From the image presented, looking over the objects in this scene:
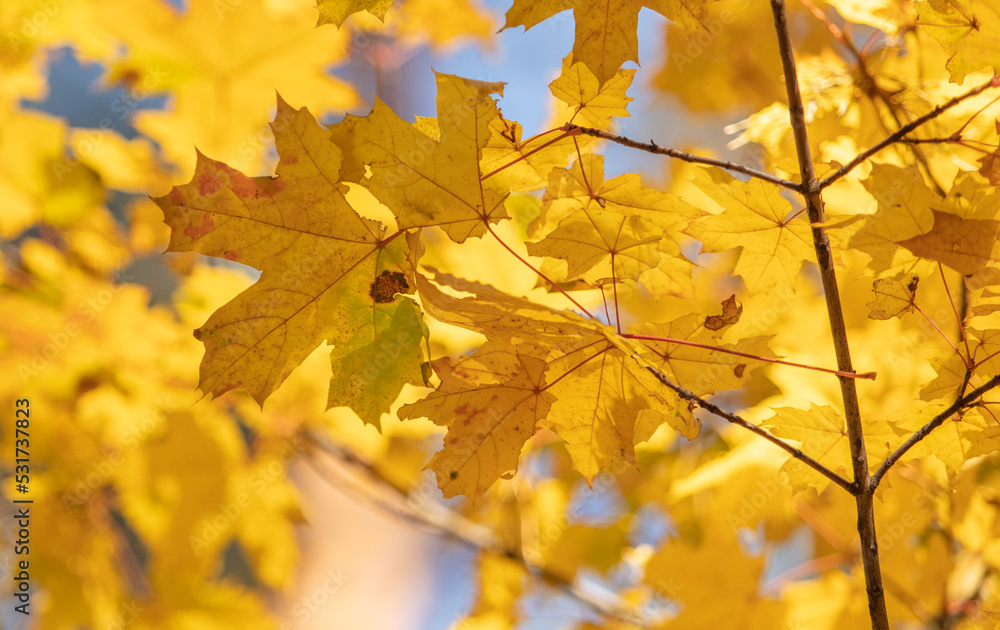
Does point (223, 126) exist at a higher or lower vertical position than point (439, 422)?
higher

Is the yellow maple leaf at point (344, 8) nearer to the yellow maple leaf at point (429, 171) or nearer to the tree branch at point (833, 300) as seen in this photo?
the yellow maple leaf at point (429, 171)

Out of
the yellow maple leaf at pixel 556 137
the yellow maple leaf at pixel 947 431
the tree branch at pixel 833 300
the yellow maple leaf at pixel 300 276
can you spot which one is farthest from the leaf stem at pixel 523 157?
the yellow maple leaf at pixel 947 431

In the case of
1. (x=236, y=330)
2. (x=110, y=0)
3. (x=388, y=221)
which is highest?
(x=110, y=0)

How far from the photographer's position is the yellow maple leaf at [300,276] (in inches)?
24.1

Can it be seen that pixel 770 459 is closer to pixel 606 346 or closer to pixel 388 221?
pixel 606 346

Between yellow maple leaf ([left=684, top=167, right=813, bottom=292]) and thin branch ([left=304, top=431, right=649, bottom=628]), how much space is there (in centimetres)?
91

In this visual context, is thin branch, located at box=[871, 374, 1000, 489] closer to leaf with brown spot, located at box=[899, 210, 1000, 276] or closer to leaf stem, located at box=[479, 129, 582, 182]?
leaf with brown spot, located at box=[899, 210, 1000, 276]

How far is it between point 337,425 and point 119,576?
1.01 meters

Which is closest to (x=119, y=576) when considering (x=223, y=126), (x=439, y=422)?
(x=223, y=126)

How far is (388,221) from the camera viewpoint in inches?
53.7

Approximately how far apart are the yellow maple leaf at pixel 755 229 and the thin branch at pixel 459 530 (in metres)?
0.91

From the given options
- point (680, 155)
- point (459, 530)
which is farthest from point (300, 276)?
point (459, 530)

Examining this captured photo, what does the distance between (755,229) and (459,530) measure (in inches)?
42.0

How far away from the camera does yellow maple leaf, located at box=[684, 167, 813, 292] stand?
2.05 feet
